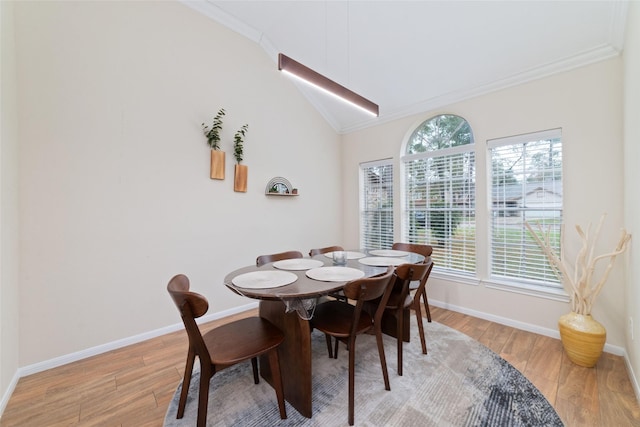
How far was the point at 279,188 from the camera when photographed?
373cm

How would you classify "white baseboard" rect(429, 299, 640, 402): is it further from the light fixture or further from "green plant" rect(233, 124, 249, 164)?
"green plant" rect(233, 124, 249, 164)

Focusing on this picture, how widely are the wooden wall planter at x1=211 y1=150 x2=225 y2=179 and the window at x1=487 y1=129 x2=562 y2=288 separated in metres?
3.26

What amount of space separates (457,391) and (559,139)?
8.70 feet

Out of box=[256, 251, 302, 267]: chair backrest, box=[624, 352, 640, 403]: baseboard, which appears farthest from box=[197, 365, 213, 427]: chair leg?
box=[624, 352, 640, 403]: baseboard

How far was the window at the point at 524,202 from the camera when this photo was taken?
106 inches

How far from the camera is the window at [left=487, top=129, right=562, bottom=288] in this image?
2.69 m

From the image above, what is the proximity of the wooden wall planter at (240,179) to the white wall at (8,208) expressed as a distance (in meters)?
1.83

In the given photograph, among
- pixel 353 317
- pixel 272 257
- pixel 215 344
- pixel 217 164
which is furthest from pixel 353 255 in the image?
pixel 217 164

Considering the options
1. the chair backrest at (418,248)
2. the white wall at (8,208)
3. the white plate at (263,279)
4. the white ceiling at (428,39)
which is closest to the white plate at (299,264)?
the white plate at (263,279)

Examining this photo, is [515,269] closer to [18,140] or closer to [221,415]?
[221,415]

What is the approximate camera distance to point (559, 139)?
8.67 feet

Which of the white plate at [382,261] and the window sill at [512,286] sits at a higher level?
the white plate at [382,261]

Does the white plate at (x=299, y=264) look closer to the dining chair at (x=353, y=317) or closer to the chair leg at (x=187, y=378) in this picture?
the dining chair at (x=353, y=317)

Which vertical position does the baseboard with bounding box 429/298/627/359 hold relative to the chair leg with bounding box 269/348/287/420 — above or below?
below
